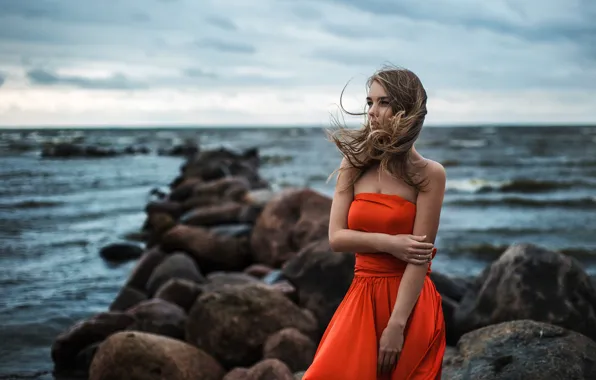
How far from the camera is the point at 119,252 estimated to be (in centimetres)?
1295

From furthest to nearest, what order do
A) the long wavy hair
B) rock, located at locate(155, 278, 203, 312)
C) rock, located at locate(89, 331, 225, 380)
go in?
rock, located at locate(155, 278, 203, 312) < rock, located at locate(89, 331, 225, 380) < the long wavy hair

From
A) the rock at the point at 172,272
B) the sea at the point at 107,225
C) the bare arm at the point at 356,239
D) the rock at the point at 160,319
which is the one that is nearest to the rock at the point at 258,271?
the rock at the point at 172,272

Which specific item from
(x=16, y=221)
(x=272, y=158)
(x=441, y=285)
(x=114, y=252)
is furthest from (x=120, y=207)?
(x=272, y=158)

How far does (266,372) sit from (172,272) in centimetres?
435

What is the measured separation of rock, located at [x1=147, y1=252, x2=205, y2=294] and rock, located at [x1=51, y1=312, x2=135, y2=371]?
197cm

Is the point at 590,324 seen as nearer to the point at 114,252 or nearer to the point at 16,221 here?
the point at 114,252

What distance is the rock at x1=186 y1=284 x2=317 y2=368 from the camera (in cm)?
615

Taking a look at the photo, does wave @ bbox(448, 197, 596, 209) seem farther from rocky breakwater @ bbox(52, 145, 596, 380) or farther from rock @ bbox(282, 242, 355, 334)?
rock @ bbox(282, 242, 355, 334)

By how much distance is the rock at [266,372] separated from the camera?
5.10 m

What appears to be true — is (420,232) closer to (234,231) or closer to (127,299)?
(127,299)

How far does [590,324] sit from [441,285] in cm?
192

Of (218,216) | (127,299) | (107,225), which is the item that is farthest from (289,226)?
(107,225)

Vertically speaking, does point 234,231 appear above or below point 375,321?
below

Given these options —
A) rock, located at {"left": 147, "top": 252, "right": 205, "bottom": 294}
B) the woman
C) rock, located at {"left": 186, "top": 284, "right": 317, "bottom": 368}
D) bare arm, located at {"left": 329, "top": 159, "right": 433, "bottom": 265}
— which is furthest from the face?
rock, located at {"left": 147, "top": 252, "right": 205, "bottom": 294}
